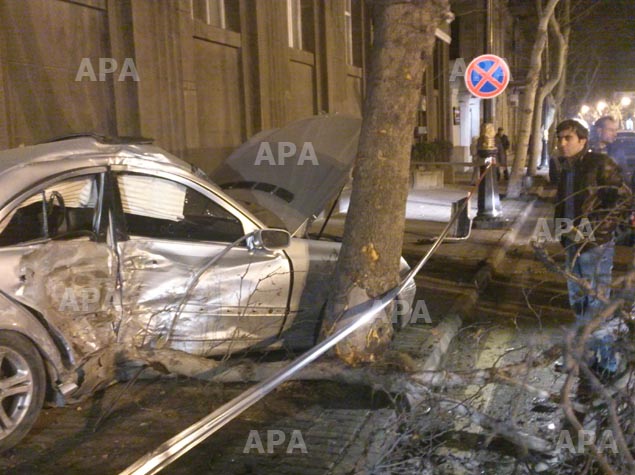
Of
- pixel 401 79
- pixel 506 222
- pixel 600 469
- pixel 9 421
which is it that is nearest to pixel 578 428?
pixel 600 469

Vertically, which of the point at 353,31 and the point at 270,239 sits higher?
the point at 353,31

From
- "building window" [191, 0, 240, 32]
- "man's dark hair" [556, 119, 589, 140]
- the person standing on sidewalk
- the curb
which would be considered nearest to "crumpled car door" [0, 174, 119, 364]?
the curb

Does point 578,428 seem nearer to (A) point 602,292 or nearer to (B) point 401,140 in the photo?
(A) point 602,292

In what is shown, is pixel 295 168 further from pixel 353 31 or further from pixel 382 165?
pixel 353 31

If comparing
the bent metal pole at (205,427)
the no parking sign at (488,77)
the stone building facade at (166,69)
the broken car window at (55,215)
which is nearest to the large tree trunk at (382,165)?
the bent metal pole at (205,427)

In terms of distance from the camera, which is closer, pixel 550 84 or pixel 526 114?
pixel 526 114

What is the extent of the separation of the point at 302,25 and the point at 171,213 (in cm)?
1274

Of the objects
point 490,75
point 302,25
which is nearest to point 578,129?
point 490,75

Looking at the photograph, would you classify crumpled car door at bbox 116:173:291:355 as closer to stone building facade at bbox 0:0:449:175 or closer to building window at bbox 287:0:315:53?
stone building facade at bbox 0:0:449:175

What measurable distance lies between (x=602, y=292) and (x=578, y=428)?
0.93m

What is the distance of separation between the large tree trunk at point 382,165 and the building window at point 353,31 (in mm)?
14938

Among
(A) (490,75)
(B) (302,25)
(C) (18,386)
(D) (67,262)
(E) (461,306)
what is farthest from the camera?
(B) (302,25)

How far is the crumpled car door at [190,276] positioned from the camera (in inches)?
199

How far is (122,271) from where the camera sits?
4.95 metres
